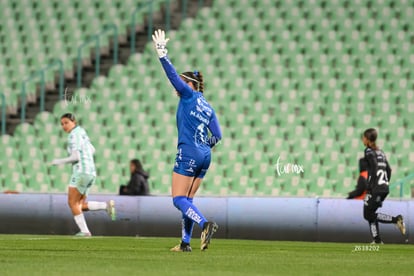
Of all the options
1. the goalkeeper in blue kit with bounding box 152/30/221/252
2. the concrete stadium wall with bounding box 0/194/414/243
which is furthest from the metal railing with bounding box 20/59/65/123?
the goalkeeper in blue kit with bounding box 152/30/221/252

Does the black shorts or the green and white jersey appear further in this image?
the green and white jersey

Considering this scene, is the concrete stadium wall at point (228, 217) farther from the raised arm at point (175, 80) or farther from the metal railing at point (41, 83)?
the metal railing at point (41, 83)

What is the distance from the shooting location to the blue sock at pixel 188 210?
11.9 meters

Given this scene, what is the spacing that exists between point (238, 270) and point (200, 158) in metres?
2.41

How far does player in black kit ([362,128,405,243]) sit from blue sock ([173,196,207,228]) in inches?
173

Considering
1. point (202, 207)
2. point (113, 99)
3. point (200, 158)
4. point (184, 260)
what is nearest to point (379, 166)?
point (202, 207)

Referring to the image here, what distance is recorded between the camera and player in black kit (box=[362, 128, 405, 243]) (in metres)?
15.7

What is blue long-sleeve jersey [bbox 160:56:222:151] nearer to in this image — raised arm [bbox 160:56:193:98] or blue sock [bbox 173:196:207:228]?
raised arm [bbox 160:56:193:98]

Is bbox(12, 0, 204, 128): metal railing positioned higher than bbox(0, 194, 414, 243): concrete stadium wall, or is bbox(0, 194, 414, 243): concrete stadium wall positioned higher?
bbox(12, 0, 204, 128): metal railing

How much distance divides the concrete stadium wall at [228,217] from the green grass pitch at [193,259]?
2157 mm

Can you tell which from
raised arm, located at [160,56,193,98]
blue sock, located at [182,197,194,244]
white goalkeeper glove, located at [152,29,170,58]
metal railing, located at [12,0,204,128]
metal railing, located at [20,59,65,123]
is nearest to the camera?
raised arm, located at [160,56,193,98]

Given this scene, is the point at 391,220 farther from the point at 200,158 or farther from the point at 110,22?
the point at 110,22

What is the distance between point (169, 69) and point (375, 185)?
5.16m

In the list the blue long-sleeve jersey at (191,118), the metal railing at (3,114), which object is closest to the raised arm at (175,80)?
the blue long-sleeve jersey at (191,118)
